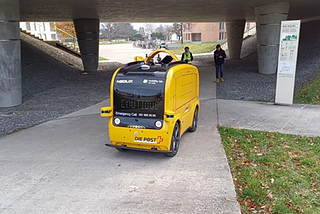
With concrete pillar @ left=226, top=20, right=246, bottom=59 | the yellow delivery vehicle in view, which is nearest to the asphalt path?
the yellow delivery vehicle

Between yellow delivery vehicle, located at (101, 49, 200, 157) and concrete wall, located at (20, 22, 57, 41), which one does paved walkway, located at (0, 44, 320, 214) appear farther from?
concrete wall, located at (20, 22, 57, 41)

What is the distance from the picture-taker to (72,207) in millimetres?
3818

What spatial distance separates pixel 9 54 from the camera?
9672mm

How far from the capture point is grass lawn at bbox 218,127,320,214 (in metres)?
3.86

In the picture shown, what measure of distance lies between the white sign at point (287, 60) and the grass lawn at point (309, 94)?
0.95m

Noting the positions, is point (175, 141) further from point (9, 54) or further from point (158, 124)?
point (9, 54)

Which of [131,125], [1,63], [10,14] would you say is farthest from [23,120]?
[131,125]

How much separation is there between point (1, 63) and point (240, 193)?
904 centimetres

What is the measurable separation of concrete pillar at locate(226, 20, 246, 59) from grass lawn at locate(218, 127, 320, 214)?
21.0 m

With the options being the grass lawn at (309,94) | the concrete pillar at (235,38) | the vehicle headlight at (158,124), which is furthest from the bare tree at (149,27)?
the vehicle headlight at (158,124)

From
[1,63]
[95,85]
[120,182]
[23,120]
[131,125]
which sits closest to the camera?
[120,182]

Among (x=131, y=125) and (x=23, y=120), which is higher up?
(x=131, y=125)

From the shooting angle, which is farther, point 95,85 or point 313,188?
point 95,85

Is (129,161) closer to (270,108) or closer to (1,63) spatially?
(270,108)
